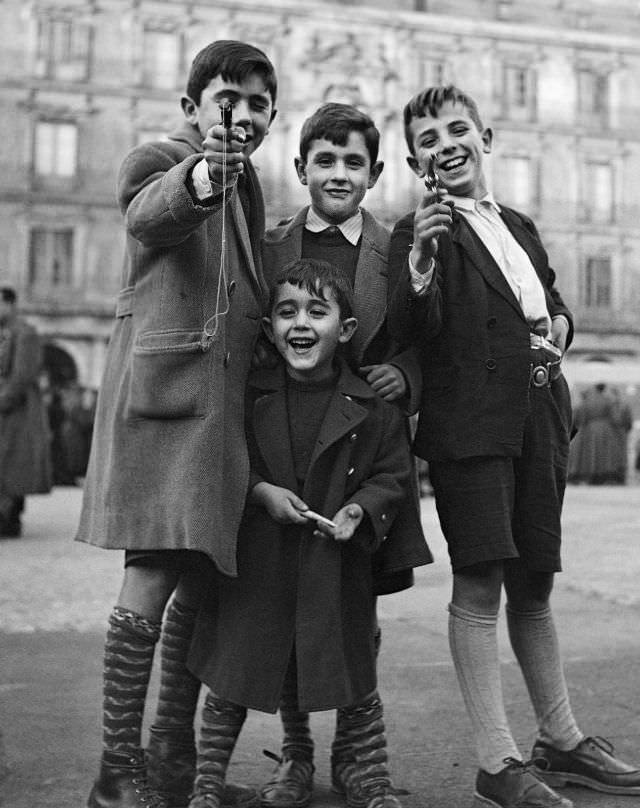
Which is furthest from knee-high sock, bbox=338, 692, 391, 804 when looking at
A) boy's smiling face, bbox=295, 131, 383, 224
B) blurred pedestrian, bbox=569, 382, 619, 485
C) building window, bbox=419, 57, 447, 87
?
building window, bbox=419, 57, 447, 87

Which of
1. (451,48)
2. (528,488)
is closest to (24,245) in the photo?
(451,48)

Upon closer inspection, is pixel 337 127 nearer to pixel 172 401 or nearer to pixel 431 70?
pixel 172 401

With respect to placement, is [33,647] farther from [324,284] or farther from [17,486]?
[17,486]

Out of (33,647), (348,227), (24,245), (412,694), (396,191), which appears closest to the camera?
(348,227)

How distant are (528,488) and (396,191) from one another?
3110 cm

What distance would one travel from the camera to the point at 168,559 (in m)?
2.68

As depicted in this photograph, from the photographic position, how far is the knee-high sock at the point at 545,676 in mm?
2928

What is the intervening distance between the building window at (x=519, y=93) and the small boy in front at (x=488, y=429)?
33260 millimetres

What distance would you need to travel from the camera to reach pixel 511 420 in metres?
2.73

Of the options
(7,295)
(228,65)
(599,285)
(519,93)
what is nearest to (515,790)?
(228,65)

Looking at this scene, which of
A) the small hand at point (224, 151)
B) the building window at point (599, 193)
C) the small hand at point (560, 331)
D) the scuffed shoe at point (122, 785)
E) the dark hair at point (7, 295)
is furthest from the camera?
the building window at point (599, 193)

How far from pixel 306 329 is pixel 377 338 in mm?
254

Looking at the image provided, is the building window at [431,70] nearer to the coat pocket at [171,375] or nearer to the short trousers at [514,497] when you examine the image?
the short trousers at [514,497]

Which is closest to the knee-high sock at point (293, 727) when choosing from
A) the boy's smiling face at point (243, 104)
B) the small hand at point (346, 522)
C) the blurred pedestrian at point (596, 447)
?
the small hand at point (346, 522)
